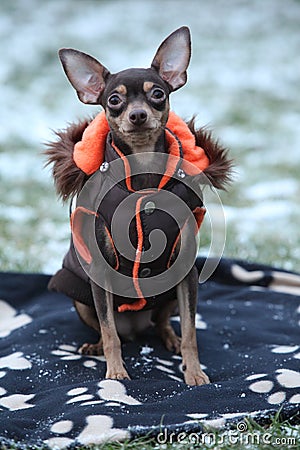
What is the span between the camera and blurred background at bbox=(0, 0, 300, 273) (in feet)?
17.8

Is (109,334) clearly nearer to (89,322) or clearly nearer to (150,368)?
(150,368)

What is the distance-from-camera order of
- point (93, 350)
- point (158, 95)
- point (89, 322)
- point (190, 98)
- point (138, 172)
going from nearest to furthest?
point (158, 95)
point (138, 172)
point (93, 350)
point (89, 322)
point (190, 98)

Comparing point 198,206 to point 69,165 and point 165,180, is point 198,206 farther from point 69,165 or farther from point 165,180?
point 69,165

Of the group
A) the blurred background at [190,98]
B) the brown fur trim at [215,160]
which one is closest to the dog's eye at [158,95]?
the brown fur trim at [215,160]

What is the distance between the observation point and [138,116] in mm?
2934

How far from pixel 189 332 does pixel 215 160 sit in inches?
30.6

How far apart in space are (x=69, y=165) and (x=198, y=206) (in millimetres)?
589

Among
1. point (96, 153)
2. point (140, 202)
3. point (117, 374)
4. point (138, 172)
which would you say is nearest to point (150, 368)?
point (117, 374)

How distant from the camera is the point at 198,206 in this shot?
129 inches

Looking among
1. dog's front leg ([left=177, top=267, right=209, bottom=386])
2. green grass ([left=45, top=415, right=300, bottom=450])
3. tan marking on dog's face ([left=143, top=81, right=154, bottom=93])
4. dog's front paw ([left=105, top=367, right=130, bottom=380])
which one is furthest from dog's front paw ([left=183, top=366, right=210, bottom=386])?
tan marking on dog's face ([left=143, top=81, right=154, bottom=93])

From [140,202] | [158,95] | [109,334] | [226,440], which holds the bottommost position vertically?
[226,440]

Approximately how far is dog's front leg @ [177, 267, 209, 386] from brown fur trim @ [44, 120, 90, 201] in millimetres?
636

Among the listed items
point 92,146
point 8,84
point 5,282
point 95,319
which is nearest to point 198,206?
point 92,146

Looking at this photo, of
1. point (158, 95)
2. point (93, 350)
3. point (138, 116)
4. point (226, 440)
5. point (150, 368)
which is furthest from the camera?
point (93, 350)
